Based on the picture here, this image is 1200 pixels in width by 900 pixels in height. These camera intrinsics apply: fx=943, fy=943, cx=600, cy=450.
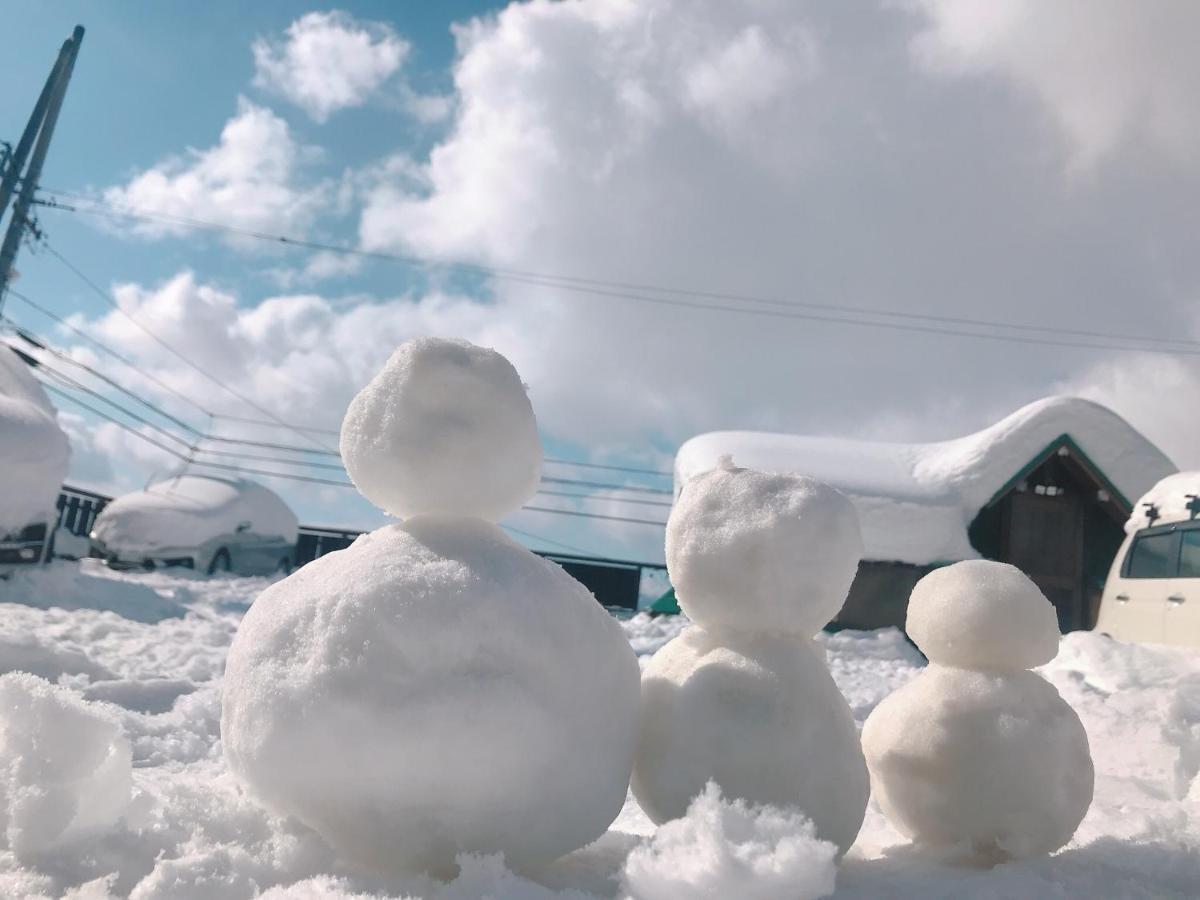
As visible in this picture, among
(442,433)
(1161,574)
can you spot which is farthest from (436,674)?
(1161,574)

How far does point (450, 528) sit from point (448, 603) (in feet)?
1.05

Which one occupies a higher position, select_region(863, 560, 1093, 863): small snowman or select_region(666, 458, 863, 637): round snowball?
select_region(666, 458, 863, 637): round snowball

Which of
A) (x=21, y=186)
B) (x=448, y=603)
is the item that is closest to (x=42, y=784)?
(x=448, y=603)

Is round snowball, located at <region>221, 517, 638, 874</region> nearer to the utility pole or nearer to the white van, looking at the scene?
the white van

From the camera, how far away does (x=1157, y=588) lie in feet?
20.9

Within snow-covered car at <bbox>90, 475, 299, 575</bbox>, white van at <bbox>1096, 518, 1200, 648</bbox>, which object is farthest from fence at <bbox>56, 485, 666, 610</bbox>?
white van at <bbox>1096, 518, 1200, 648</bbox>

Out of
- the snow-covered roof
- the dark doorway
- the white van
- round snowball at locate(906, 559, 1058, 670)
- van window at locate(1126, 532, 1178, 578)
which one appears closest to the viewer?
round snowball at locate(906, 559, 1058, 670)

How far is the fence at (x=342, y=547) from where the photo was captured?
14.3 meters

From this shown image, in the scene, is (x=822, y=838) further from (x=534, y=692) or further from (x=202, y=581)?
(x=202, y=581)

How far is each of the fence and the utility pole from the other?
13.6ft

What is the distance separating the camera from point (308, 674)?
2209mm

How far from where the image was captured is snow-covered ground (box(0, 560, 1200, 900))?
1925mm

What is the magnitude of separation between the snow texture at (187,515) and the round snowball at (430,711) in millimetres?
13889

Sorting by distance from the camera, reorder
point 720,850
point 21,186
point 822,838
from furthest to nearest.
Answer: point 21,186 < point 822,838 < point 720,850
